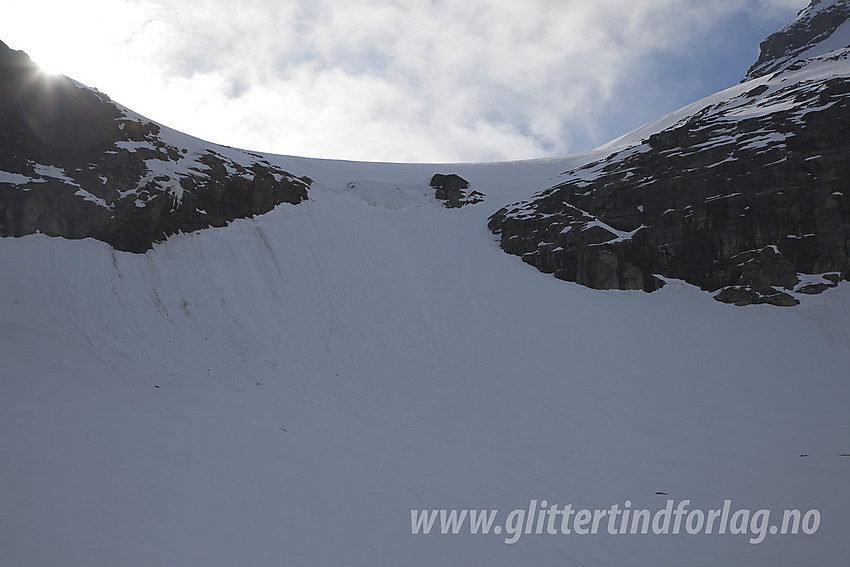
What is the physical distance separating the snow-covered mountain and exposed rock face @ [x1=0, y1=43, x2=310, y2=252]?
12 cm

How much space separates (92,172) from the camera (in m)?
22.6

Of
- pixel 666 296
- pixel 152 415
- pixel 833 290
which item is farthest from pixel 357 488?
pixel 833 290

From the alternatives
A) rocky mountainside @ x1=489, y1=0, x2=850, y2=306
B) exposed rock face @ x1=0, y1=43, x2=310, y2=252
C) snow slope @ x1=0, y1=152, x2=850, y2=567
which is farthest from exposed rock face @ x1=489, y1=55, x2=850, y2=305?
exposed rock face @ x1=0, y1=43, x2=310, y2=252

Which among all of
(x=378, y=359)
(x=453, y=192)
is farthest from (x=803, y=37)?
(x=378, y=359)

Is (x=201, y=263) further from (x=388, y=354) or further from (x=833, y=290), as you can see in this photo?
(x=833, y=290)

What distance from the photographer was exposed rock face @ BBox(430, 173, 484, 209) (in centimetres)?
3672

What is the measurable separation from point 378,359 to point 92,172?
17.1m

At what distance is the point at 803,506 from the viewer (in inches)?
377

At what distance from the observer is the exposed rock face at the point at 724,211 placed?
24.0m

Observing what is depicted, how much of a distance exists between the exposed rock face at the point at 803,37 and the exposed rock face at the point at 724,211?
29038 millimetres

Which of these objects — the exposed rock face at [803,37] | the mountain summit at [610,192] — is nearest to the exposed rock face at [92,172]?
the mountain summit at [610,192]

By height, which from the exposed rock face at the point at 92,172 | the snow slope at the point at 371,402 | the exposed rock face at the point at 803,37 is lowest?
the snow slope at the point at 371,402

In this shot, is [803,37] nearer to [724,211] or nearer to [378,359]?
[724,211]

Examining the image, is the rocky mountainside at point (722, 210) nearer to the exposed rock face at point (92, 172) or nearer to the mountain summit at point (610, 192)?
the mountain summit at point (610, 192)
